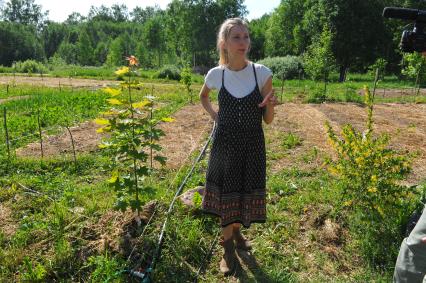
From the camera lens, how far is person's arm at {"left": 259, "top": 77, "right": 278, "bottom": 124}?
9.54 feet

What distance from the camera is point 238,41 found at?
2.96 m

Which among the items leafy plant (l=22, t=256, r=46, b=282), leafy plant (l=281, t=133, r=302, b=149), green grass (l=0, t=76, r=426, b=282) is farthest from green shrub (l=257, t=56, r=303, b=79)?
leafy plant (l=22, t=256, r=46, b=282)

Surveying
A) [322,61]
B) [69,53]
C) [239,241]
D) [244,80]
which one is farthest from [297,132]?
[69,53]

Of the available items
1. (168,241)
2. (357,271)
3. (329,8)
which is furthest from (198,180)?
(329,8)

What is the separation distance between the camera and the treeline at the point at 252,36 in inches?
1204

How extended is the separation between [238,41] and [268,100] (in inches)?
20.8

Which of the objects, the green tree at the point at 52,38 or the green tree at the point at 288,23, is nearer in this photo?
the green tree at the point at 288,23

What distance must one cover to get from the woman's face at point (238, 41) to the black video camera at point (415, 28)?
3.79 feet

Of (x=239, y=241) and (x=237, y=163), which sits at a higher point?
(x=237, y=163)

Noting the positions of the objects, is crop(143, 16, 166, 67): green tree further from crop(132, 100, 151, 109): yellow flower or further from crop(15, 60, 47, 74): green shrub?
crop(132, 100, 151, 109): yellow flower

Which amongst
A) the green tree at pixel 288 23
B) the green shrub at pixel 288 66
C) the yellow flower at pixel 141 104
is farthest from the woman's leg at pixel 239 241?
the green tree at pixel 288 23

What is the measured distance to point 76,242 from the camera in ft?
12.1

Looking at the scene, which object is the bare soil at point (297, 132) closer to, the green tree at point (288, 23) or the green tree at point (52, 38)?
the green tree at point (288, 23)

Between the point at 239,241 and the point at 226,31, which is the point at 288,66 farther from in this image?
the point at 226,31
